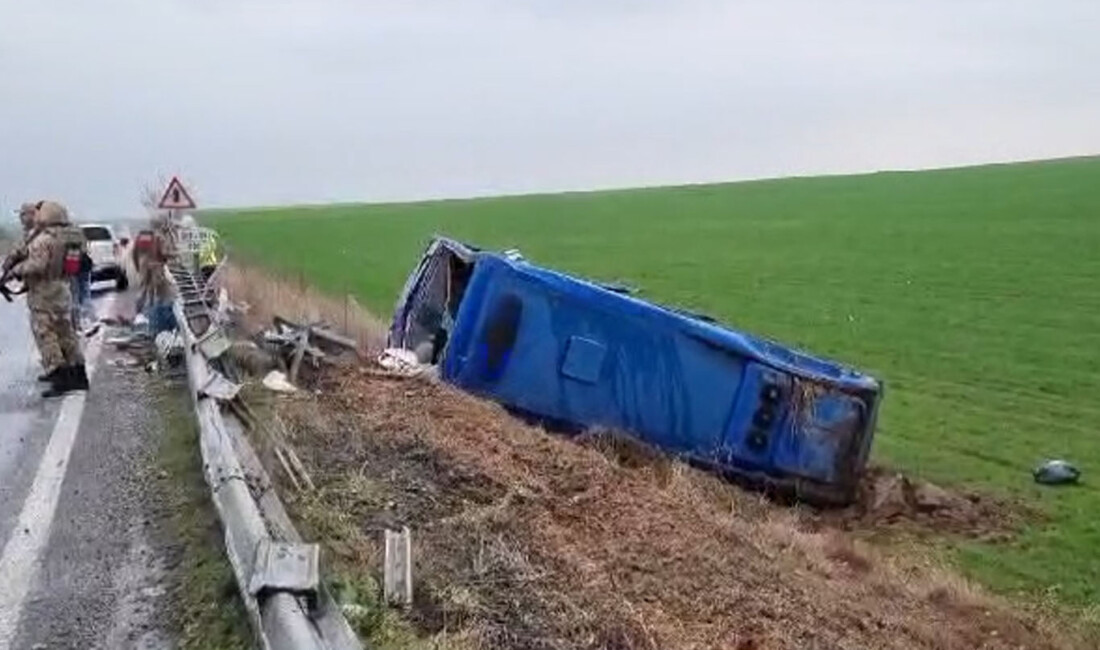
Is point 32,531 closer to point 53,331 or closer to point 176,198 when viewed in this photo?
point 53,331

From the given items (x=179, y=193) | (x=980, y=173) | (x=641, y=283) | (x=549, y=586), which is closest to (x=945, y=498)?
(x=549, y=586)

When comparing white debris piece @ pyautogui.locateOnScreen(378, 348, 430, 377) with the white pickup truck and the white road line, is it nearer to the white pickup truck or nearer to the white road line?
the white road line

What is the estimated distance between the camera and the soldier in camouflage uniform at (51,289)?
11891 mm

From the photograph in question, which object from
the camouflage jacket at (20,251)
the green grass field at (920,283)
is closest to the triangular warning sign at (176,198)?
the green grass field at (920,283)

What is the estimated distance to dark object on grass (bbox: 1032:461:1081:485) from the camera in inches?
426

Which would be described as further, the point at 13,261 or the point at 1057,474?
the point at 13,261

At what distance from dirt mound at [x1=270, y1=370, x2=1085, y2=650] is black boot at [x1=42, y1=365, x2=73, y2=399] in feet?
9.25

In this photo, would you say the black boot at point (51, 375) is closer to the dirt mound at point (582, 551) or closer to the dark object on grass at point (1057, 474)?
the dirt mound at point (582, 551)

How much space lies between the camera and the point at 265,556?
4.18 metres

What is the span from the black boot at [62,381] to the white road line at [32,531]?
1.75m

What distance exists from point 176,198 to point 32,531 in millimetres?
17019

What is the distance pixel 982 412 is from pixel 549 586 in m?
9.83

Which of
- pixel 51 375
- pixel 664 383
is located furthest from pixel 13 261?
pixel 664 383

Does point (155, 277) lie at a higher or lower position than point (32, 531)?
lower
